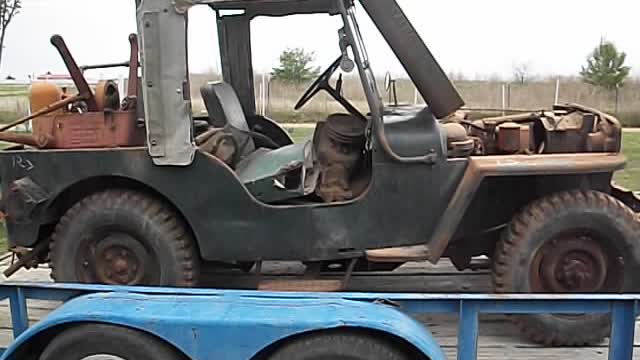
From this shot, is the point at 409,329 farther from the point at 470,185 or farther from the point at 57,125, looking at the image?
the point at 57,125

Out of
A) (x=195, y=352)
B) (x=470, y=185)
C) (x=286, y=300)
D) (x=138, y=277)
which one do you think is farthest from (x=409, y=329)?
(x=138, y=277)

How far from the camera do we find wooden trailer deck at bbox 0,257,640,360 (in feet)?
13.5

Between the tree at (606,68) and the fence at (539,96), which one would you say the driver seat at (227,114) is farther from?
the tree at (606,68)

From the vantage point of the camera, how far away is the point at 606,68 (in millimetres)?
26047

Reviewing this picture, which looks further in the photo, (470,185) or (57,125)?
(57,125)

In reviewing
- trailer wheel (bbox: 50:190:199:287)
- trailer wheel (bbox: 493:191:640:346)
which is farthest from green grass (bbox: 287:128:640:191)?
trailer wheel (bbox: 493:191:640:346)

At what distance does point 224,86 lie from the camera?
16.6 feet

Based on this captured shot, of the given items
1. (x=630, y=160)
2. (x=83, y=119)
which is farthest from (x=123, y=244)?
(x=630, y=160)

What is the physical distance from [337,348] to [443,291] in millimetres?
2242

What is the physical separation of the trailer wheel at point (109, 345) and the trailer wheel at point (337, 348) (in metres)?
0.44

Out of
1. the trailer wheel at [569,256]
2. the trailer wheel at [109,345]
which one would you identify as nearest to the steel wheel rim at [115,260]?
the trailer wheel at [109,345]

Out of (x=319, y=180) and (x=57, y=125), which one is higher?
(x=57, y=125)

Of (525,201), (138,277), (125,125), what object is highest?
(125,125)

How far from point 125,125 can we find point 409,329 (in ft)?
7.75
